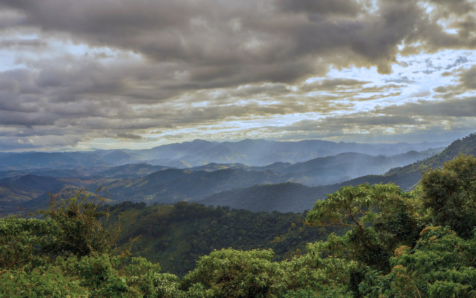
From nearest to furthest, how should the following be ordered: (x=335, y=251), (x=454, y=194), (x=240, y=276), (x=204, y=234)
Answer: (x=454, y=194) → (x=335, y=251) → (x=240, y=276) → (x=204, y=234)

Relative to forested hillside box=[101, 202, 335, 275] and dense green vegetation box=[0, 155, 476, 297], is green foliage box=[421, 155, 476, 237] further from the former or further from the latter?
forested hillside box=[101, 202, 335, 275]

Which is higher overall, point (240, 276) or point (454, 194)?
point (454, 194)

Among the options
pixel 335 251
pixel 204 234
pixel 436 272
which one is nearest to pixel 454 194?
pixel 436 272

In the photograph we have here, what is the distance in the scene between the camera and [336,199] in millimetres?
15195

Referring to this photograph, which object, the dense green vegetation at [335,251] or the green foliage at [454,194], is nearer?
the dense green vegetation at [335,251]

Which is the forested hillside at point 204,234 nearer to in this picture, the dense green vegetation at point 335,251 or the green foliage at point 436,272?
the dense green vegetation at point 335,251

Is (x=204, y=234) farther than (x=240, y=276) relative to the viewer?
Yes

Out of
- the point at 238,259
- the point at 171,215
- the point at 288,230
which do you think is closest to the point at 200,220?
the point at 171,215

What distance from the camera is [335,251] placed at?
17766 mm

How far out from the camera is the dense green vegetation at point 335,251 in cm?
927

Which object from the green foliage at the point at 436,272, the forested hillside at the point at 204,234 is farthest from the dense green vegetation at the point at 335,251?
the forested hillside at the point at 204,234

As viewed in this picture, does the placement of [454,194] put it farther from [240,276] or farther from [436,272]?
[240,276]

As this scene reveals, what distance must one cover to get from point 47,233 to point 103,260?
5905 millimetres

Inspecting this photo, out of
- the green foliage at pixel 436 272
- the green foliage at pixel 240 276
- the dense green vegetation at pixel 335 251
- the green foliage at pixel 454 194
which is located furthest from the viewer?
the green foliage at pixel 240 276
